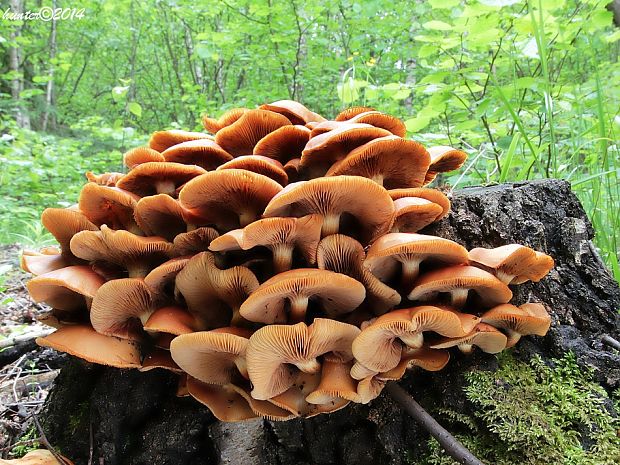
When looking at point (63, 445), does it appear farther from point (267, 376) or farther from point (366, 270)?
point (366, 270)

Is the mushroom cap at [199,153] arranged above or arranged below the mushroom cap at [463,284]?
above

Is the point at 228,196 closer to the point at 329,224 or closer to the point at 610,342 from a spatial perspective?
the point at 329,224

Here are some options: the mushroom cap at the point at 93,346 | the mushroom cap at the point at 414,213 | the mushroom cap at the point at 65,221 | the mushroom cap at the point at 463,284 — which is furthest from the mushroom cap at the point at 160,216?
the mushroom cap at the point at 463,284

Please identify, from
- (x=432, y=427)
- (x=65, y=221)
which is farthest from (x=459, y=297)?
(x=65, y=221)

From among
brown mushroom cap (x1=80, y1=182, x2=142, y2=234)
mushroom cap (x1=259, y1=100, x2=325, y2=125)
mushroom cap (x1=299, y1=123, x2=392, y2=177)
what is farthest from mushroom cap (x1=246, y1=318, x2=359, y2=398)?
mushroom cap (x1=259, y1=100, x2=325, y2=125)

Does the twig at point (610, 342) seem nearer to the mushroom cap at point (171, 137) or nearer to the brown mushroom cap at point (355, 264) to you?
the brown mushroom cap at point (355, 264)

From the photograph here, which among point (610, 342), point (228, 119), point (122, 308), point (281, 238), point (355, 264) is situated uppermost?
point (228, 119)
